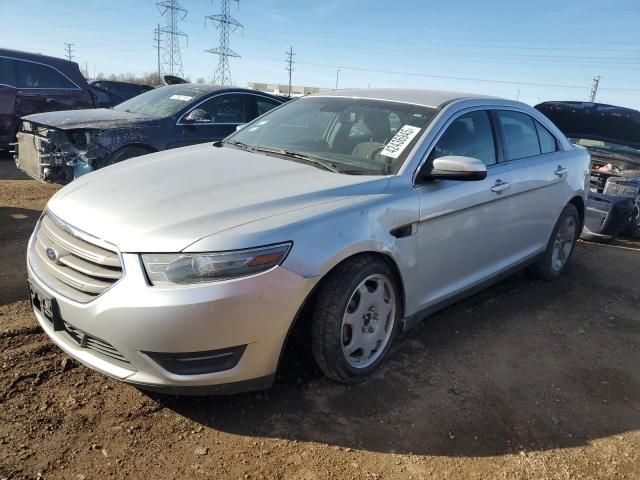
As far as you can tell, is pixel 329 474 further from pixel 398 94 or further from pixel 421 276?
pixel 398 94

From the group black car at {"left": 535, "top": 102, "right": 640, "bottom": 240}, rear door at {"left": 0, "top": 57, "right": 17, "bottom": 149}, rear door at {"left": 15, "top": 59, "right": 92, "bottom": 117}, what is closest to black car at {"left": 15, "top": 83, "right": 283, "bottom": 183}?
rear door at {"left": 0, "top": 57, "right": 17, "bottom": 149}

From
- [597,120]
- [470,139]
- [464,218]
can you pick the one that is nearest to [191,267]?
[464,218]

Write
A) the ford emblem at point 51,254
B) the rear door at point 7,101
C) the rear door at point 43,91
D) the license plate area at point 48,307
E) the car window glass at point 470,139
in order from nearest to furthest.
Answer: the license plate area at point 48,307, the ford emblem at point 51,254, the car window glass at point 470,139, the rear door at point 7,101, the rear door at point 43,91

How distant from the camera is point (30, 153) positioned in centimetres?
614

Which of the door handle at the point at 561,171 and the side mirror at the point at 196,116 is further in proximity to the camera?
the side mirror at the point at 196,116

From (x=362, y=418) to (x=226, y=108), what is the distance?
5350mm

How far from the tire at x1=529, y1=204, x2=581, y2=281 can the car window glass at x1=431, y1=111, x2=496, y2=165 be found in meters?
1.39

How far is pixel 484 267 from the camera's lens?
3797mm

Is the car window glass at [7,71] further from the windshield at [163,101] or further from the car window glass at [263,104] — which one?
the car window glass at [263,104]

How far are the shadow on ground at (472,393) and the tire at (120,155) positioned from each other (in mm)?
3686

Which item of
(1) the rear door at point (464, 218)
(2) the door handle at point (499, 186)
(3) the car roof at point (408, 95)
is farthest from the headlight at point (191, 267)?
(2) the door handle at point (499, 186)

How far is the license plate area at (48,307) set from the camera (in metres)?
2.47

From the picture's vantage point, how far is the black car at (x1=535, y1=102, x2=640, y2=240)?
20.2 ft

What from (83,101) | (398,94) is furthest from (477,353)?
(83,101)
